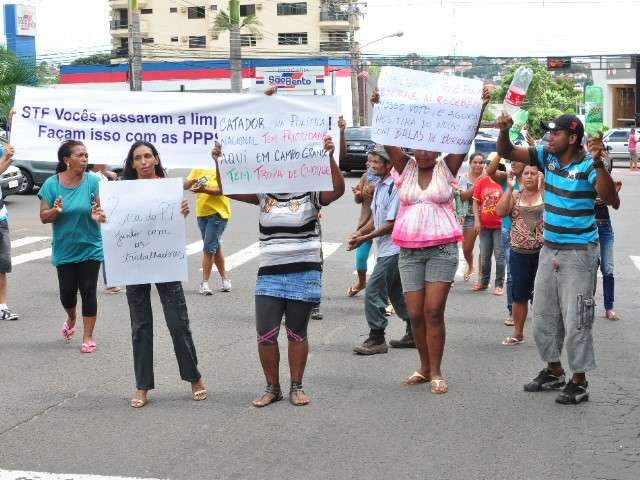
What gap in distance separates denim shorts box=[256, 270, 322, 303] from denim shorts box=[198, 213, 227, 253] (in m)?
5.07

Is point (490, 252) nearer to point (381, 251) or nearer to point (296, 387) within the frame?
point (381, 251)

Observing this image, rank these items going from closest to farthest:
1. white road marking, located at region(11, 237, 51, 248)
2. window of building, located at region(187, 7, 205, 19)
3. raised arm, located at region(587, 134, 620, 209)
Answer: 1. raised arm, located at region(587, 134, 620, 209)
2. white road marking, located at region(11, 237, 51, 248)
3. window of building, located at region(187, 7, 205, 19)

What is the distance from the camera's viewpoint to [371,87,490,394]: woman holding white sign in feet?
24.4

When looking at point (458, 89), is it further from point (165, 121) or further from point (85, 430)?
point (85, 430)

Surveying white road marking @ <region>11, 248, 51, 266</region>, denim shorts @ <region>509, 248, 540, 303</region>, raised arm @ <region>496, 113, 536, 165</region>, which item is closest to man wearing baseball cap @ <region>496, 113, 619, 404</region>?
raised arm @ <region>496, 113, 536, 165</region>

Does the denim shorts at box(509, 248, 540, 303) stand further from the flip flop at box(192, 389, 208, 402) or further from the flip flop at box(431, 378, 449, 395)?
the flip flop at box(192, 389, 208, 402)

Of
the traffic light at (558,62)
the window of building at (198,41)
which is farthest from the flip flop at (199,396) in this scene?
the window of building at (198,41)

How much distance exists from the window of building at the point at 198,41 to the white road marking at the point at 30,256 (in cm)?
6932

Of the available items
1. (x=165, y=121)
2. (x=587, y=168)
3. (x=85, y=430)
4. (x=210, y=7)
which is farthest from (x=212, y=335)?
(x=210, y=7)

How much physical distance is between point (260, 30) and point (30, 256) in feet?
227

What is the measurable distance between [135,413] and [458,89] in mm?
3163

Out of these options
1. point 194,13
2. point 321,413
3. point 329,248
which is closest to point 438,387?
point 321,413

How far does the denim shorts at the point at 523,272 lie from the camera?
8883mm

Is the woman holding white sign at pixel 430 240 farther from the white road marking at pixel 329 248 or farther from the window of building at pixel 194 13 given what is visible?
the window of building at pixel 194 13
